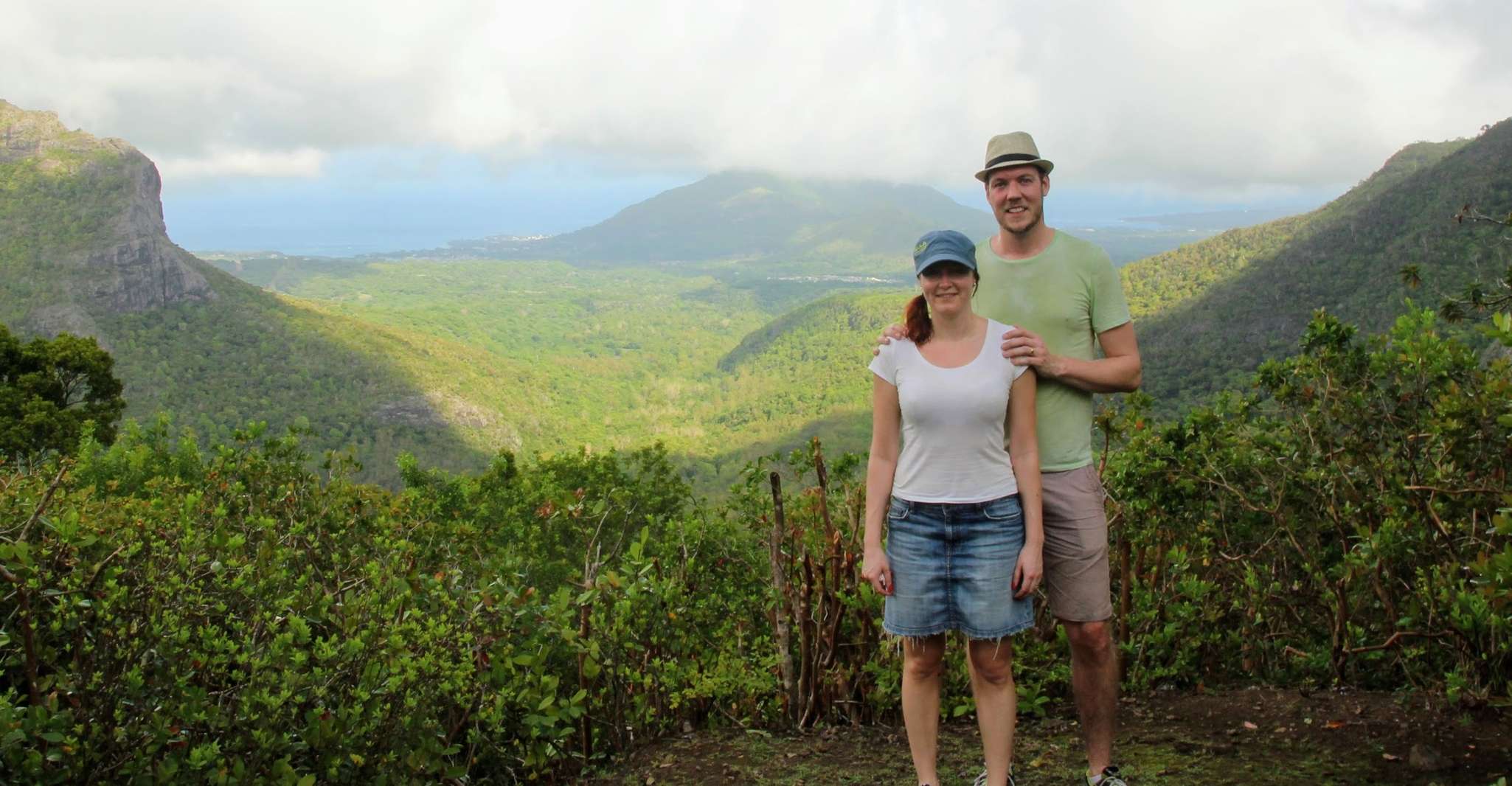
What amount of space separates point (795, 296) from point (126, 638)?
158 metres

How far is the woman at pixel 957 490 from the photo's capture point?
89.5 inches

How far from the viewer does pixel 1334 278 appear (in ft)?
115

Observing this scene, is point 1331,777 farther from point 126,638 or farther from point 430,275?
point 430,275

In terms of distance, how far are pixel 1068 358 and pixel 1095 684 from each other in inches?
33.4

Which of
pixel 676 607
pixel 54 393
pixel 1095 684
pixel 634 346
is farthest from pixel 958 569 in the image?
pixel 634 346

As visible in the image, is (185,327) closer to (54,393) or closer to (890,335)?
(54,393)

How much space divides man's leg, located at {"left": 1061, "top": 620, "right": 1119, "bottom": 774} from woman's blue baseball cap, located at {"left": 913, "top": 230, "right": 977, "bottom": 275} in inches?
38.2

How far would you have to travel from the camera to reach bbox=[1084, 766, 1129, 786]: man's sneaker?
2479 millimetres

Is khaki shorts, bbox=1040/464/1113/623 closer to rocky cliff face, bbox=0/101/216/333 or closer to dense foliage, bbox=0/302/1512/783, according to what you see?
dense foliage, bbox=0/302/1512/783

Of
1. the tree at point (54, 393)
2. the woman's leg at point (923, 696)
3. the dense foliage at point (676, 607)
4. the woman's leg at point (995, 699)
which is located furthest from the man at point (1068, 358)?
the tree at point (54, 393)

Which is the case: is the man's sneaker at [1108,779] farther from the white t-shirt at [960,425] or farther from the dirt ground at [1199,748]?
the white t-shirt at [960,425]

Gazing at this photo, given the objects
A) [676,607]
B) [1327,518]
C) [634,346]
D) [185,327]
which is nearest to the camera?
[676,607]

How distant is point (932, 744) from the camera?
2.46m

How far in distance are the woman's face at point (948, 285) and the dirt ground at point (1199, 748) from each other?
4.40 feet
